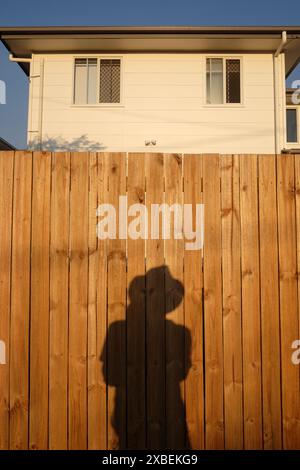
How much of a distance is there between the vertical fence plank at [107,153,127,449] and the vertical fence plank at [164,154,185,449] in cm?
30

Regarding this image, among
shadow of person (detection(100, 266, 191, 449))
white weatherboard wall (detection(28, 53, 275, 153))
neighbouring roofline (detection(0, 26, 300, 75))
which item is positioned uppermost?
neighbouring roofline (detection(0, 26, 300, 75))

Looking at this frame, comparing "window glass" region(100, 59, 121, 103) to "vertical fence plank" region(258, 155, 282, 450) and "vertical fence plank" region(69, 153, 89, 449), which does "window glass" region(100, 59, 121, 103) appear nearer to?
"vertical fence plank" region(69, 153, 89, 449)

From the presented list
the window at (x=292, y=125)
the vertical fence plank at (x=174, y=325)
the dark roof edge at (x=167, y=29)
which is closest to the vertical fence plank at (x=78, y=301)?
the vertical fence plank at (x=174, y=325)

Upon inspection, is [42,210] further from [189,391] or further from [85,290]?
[189,391]

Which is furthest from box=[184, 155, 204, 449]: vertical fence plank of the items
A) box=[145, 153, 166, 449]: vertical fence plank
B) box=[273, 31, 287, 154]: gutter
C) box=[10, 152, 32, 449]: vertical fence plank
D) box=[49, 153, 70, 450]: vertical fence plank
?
box=[273, 31, 287, 154]: gutter

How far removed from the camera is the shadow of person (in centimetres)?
232

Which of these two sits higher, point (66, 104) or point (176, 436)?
point (66, 104)

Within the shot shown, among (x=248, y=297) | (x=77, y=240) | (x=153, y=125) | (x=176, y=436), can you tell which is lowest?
(x=176, y=436)

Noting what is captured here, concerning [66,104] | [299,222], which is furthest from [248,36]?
[299,222]

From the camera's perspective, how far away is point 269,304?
7.91ft

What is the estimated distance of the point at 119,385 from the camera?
2334 mm

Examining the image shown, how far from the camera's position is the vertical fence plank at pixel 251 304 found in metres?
2.35

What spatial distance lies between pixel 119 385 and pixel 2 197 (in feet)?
4.96

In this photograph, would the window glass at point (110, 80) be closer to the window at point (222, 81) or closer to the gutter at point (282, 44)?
the window at point (222, 81)
